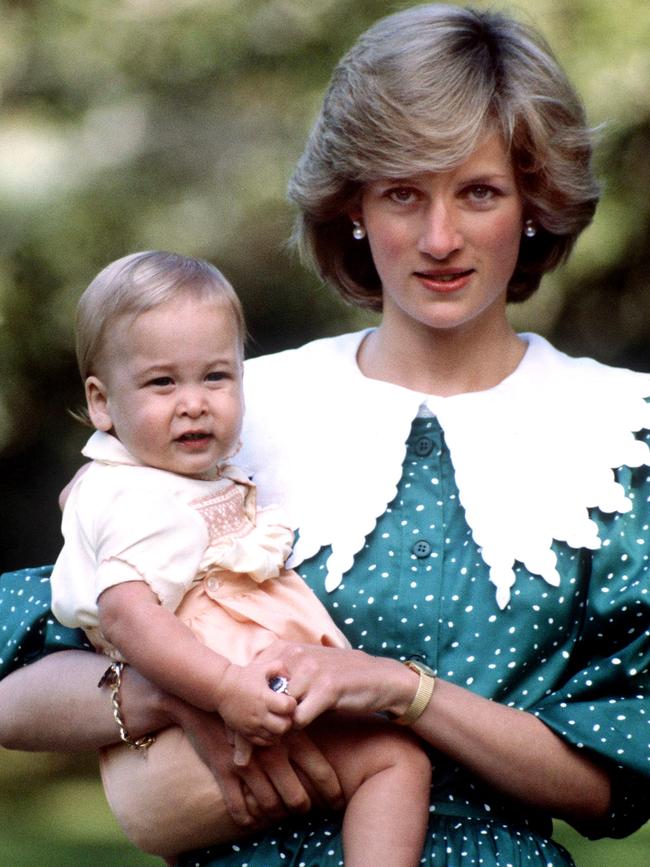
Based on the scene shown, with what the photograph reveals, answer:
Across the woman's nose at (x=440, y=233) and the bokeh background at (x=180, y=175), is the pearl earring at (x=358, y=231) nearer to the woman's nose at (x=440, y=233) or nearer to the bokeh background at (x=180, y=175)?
the woman's nose at (x=440, y=233)

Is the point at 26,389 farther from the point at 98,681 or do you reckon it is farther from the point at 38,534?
the point at 98,681

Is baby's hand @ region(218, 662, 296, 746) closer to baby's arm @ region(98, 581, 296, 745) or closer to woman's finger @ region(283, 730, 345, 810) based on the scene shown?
baby's arm @ region(98, 581, 296, 745)

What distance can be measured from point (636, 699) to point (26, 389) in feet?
12.1

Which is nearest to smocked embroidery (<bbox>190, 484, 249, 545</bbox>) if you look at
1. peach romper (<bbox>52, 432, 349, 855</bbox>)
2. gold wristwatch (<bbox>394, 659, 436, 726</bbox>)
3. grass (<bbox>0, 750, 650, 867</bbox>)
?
peach romper (<bbox>52, 432, 349, 855</bbox>)

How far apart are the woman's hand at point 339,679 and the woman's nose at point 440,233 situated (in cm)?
66

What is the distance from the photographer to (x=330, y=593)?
2549 mm

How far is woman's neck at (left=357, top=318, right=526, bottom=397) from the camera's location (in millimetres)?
2742

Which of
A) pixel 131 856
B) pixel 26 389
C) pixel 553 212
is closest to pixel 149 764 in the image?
pixel 553 212

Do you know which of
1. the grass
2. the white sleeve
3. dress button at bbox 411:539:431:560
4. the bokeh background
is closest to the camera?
the white sleeve

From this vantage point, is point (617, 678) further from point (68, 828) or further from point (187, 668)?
point (68, 828)

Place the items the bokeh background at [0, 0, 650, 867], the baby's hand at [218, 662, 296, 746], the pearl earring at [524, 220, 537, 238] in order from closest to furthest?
1. the baby's hand at [218, 662, 296, 746]
2. the pearl earring at [524, 220, 537, 238]
3. the bokeh background at [0, 0, 650, 867]

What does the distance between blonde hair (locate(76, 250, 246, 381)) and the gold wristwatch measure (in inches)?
23.8

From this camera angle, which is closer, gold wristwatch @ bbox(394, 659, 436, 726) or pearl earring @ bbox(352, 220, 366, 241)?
gold wristwatch @ bbox(394, 659, 436, 726)

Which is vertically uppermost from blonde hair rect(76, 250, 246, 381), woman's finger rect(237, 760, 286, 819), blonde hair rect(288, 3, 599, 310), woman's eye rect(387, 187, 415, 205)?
blonde hair rect(288, 3, 599, 310)
